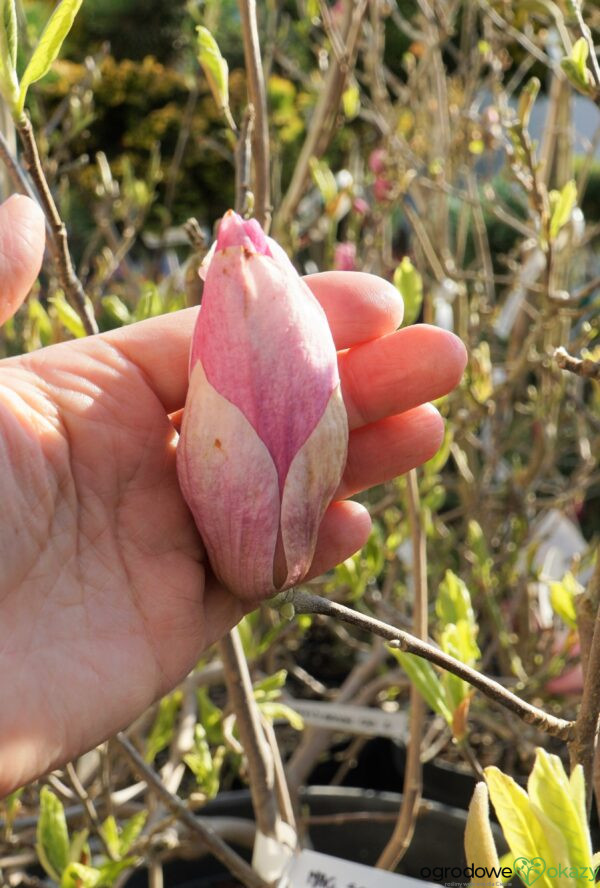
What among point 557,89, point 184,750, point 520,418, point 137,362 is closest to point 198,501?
point 137,362

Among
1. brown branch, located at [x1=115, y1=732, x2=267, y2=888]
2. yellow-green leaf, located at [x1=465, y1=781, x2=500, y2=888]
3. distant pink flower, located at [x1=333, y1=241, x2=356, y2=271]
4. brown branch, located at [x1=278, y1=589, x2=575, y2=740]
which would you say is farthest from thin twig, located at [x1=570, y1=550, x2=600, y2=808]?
distant pink flower, located at [x1=333, y1=241, x2=356, y2=271]

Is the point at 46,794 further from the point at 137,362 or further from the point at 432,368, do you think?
the point at 432,368

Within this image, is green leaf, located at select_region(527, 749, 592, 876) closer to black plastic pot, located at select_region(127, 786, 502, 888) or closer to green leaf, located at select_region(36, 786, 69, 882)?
green leaf, located at select_region(36, 786, 69, 882)

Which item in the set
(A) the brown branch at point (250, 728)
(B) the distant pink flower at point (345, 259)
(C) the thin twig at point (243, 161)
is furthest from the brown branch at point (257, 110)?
(B) the distant pink flower at point (345, 259)

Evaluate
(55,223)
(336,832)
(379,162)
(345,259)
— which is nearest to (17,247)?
(55,223)

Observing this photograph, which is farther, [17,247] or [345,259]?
[345,259]

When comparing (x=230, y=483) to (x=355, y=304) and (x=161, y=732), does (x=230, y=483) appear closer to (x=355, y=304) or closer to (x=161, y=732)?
(x=355, y=304)
